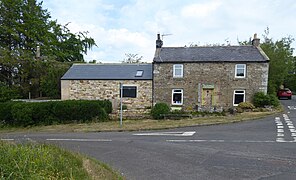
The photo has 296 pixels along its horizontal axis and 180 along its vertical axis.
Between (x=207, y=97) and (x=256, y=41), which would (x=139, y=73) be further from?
(x=256, y=41)

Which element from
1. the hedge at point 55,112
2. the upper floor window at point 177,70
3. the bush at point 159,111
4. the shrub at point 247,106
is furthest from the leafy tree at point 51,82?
the shrub at point 247,106

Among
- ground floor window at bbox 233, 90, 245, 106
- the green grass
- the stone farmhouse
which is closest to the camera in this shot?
the green grass

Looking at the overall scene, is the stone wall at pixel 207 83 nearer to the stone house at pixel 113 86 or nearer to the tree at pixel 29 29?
the stone house at pixel 113 86

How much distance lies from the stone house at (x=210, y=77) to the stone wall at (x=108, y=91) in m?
1.07

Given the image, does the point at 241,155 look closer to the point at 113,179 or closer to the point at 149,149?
the point at 149,149

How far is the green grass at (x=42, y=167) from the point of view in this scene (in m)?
3.26

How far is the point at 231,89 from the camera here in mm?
18797

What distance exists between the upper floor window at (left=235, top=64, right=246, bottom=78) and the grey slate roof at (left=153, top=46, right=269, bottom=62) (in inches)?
22.9

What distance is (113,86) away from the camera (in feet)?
67.7

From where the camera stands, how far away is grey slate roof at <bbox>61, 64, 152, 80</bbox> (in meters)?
20.9

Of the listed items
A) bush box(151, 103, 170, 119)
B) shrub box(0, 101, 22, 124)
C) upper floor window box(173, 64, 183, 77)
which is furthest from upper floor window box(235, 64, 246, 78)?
shrub box(0, 101, 22, 124)

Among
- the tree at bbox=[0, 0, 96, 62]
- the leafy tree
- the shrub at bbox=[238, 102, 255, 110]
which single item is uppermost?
the tree at bbox=[0, 0, 96, 62]

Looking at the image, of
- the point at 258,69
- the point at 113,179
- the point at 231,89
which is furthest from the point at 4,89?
the point at 258,69

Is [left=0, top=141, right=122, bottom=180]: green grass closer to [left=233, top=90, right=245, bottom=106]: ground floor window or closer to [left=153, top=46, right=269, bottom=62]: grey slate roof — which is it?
[left=153, top=46, right=269, bottom=62]: grey slate roof
